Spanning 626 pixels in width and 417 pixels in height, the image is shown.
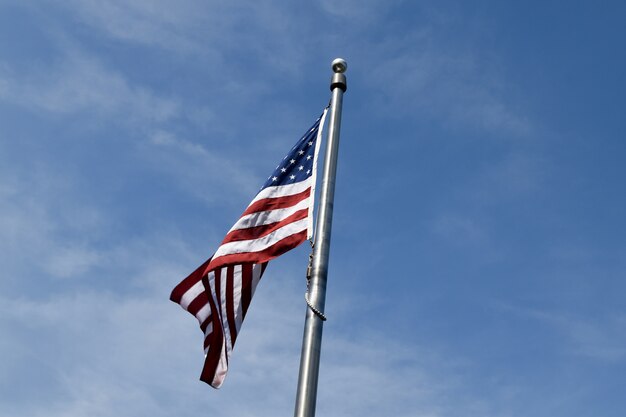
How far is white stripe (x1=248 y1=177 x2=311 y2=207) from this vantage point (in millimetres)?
13463

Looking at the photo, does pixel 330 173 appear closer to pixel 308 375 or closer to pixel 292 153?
pixel 292 153

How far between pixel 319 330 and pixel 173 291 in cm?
393

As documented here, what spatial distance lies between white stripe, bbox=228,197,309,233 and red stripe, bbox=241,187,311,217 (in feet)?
0.27

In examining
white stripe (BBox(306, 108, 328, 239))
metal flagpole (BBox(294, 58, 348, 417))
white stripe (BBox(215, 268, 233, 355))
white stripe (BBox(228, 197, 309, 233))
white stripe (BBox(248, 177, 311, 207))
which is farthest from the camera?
white stripe (BBox(248, 177, 311, 207))

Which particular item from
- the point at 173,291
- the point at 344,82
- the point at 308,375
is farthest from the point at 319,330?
the point at 344,82

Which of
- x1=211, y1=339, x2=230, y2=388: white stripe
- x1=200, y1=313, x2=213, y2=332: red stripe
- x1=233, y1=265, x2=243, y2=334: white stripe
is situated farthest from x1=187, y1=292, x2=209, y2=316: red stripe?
x1=211, y1=339, x2=230, y2=388: white stripe

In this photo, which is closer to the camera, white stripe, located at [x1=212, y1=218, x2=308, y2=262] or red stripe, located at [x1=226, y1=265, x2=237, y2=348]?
white stripe, located at [x1=212, y1=218, x2=308, y2=262]

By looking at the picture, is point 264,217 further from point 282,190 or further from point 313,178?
point 313,178

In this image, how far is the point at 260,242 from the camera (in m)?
12.9

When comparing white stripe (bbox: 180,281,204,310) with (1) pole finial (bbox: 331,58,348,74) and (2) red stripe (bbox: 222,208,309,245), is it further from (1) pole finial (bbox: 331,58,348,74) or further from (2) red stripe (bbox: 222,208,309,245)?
(1) pole finial (bbox: 331,58,348,74)

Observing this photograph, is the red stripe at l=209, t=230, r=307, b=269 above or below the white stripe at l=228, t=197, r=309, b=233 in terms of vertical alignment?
below

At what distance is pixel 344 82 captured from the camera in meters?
14.3

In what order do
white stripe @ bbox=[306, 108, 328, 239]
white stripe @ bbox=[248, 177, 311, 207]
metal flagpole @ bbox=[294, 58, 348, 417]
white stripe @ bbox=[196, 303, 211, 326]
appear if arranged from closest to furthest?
metal flagpole @ bbox=[294, 58, 348, 417] < white stripe @ bbox=[306, 108, 328, 239] < white stripe @ bbox=[248, 177, 311, 207] < white stripe @ bbox=[196, 303, 211, 326]

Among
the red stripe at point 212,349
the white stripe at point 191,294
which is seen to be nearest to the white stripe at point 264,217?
the red stripe at point 212,349
